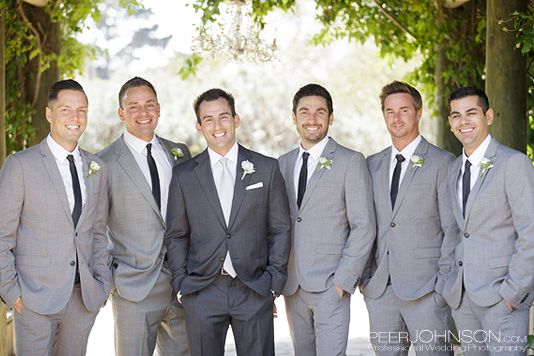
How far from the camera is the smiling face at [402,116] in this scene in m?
4.77

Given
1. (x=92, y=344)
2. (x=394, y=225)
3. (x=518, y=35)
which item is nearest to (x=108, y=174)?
(x=394, y=225)

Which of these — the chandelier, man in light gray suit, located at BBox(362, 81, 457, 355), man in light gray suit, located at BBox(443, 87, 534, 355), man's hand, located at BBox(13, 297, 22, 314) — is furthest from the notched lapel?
the chandelier

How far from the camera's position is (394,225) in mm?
4688

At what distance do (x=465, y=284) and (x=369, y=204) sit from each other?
0.69 metres

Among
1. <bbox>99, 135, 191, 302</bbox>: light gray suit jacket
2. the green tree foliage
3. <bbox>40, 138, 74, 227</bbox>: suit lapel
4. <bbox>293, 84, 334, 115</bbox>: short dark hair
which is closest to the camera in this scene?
<bbox>40, 138, 74, 227</bbox>: suit lapel

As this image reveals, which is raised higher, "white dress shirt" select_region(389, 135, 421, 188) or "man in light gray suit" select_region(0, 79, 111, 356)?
"white dress shirt" select_region(389, 135, 421, 188)

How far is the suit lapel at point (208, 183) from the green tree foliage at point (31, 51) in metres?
2.41

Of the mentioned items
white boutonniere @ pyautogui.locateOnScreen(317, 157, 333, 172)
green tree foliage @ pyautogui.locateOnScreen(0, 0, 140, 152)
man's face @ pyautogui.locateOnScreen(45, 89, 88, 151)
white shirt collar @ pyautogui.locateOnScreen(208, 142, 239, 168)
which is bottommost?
white boutonniere @ pyautogui.locateOnScreen(317, 157, 333, 172)

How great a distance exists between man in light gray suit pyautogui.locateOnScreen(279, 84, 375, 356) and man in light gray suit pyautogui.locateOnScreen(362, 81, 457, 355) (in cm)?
14

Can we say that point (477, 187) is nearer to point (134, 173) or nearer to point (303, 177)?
point (303, 177)

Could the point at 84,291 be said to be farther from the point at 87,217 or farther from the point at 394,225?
the point at 394,225

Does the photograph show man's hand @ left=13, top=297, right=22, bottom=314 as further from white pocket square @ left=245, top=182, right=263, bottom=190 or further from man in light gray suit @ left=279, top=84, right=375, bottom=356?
man in light gray suit @ left=279, top=84, right=375, bottom=356

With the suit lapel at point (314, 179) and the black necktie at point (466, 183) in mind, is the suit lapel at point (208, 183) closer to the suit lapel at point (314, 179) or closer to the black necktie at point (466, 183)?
the suit lapel at point (314, 179)

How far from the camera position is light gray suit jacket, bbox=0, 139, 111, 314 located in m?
4.17
